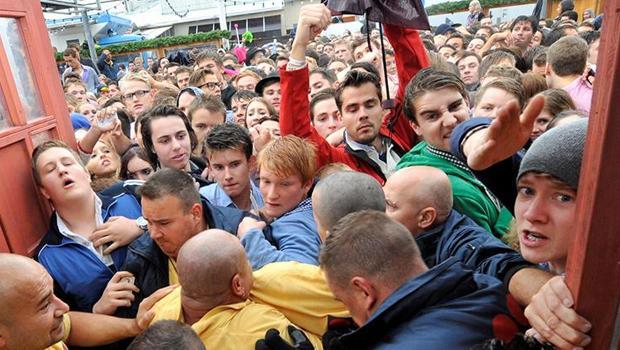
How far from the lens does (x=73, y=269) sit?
6.76 feet

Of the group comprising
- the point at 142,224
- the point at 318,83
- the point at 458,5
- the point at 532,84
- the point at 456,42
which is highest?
the point at 458,5

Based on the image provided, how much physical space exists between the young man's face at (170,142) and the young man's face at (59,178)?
2.84 feet

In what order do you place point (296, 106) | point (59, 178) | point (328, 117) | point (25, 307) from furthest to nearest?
1. point (328, 117)
2. point (296, 106)
3. point (59, 178)
4. point (25, 307)

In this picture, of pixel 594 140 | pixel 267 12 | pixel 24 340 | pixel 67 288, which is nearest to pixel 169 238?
pixel 67 288

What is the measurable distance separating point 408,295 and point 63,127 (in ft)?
7.51

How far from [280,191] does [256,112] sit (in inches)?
61.3

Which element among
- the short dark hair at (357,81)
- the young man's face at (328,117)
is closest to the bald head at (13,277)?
the short dark hair at (357,81)

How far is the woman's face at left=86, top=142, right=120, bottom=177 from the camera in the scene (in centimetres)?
303

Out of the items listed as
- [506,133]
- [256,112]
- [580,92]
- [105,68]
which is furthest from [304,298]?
[105,68]

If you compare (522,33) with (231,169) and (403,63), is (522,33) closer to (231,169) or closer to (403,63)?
(403,63)

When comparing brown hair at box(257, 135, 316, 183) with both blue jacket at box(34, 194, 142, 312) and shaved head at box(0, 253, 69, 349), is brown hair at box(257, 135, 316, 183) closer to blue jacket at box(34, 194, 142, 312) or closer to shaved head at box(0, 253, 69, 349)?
blue jacket at box(34, 194, 142, 312)

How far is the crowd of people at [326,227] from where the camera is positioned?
120cm

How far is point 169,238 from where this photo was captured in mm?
2016

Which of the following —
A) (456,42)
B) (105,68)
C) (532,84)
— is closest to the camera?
(532,84)
